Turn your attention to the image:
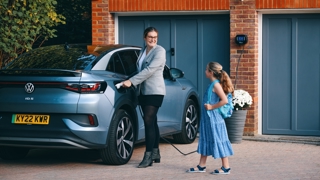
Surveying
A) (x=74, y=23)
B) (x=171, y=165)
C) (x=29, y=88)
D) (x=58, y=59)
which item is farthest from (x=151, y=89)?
(x=74, y=23)

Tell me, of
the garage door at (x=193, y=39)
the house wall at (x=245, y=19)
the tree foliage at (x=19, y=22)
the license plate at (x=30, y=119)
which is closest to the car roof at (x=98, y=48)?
the license plate at (x=30, y=119)

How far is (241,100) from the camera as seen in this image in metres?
12.3

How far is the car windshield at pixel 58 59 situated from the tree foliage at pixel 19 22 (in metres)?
2.21

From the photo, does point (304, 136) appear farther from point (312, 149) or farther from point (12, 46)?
point (12, 46)

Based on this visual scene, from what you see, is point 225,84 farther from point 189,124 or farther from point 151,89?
point 189,124

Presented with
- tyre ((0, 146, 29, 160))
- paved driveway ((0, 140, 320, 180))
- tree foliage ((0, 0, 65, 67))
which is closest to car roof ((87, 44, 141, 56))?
paved driveway ((0, 140, 320, 180))

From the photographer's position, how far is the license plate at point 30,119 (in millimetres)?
9172

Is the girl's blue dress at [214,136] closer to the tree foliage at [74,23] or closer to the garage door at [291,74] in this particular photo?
the garage door at [291,74]

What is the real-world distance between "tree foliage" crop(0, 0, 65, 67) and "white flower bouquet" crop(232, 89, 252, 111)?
11.9 feet

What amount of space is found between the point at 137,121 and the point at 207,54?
3.72m

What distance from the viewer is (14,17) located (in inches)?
503

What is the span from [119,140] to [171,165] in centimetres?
77

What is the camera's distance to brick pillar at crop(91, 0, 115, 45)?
13648 mm

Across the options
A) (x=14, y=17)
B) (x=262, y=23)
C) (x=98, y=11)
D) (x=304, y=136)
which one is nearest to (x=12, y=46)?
(x=14, y=17)
